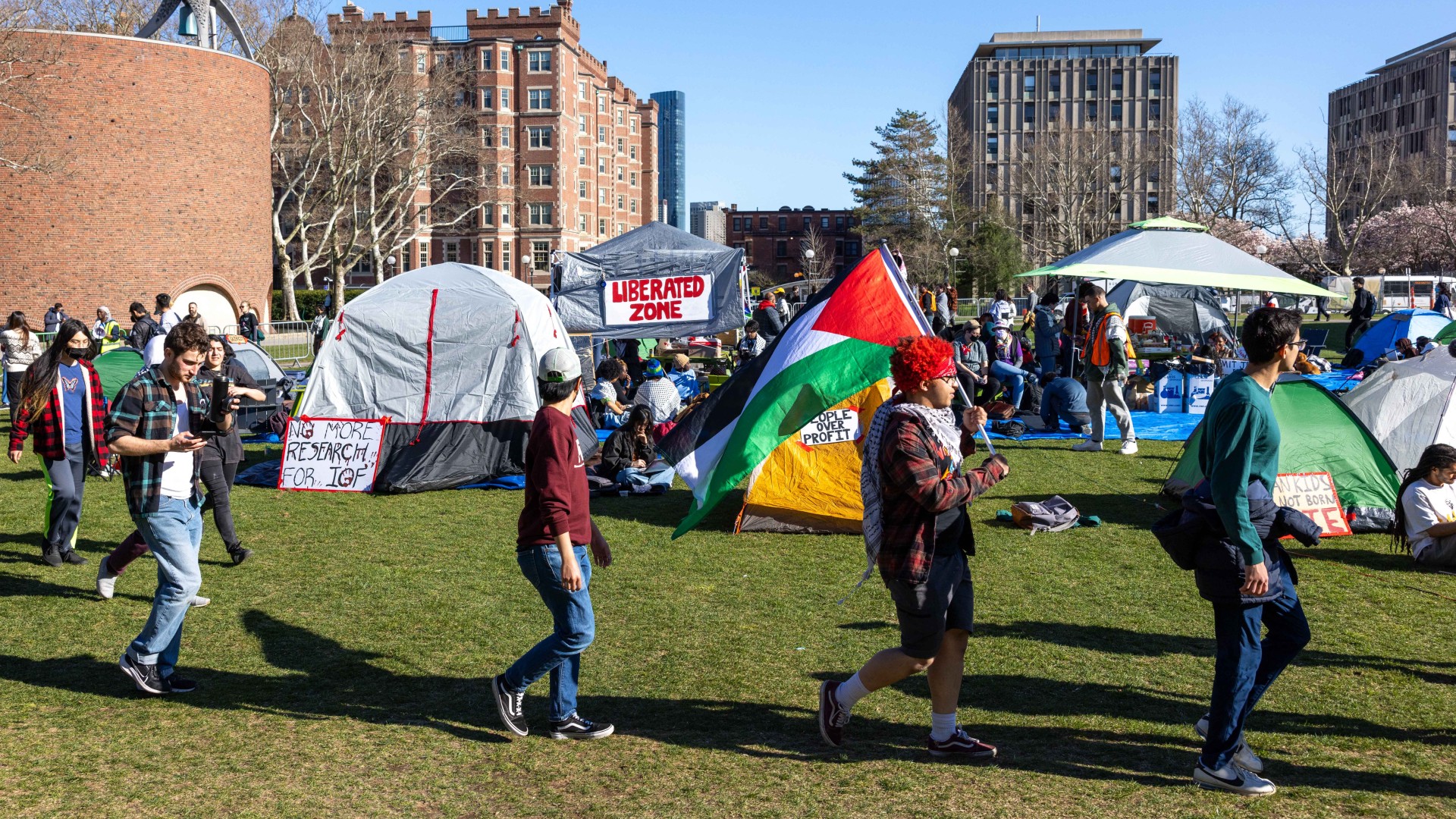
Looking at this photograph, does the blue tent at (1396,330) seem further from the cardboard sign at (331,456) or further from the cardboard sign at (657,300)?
the cardboard sign at (331,456)

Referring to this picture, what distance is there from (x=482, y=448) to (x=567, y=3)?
232ft

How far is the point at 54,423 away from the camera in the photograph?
816cm

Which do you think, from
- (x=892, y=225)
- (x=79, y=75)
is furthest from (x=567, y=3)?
(x=79, y=75)

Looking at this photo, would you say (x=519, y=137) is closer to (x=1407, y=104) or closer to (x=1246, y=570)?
(x=1246, y=570)

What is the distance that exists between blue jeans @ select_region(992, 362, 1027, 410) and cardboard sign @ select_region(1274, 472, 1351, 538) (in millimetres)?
7555

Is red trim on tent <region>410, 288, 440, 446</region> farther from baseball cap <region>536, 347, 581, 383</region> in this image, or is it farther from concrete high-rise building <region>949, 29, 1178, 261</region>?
Result: concrete high-rise building <region>949, 29, 1178, 261</region>

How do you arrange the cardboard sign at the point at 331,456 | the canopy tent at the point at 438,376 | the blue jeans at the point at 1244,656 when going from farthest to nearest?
1. the canopy tent at the point at 438,376
2. the cardboard sign at the point at 331,456
3. the blue jeans at the point at 1244,656

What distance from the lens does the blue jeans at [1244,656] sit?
426 cm

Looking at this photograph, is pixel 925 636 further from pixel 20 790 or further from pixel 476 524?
pixel 476 524

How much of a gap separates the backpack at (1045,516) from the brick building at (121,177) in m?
27.9

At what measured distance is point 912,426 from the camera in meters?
4.41

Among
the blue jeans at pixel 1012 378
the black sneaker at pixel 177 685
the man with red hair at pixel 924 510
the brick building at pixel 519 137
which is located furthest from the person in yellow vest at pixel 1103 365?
the brick building at pixel 519 137

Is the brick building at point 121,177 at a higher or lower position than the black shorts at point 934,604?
higher

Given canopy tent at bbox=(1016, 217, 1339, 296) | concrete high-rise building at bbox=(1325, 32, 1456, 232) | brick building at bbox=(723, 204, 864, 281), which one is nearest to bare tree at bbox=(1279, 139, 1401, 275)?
concrete high-rise building at bbox=(1325, 32, 1456, 232)
